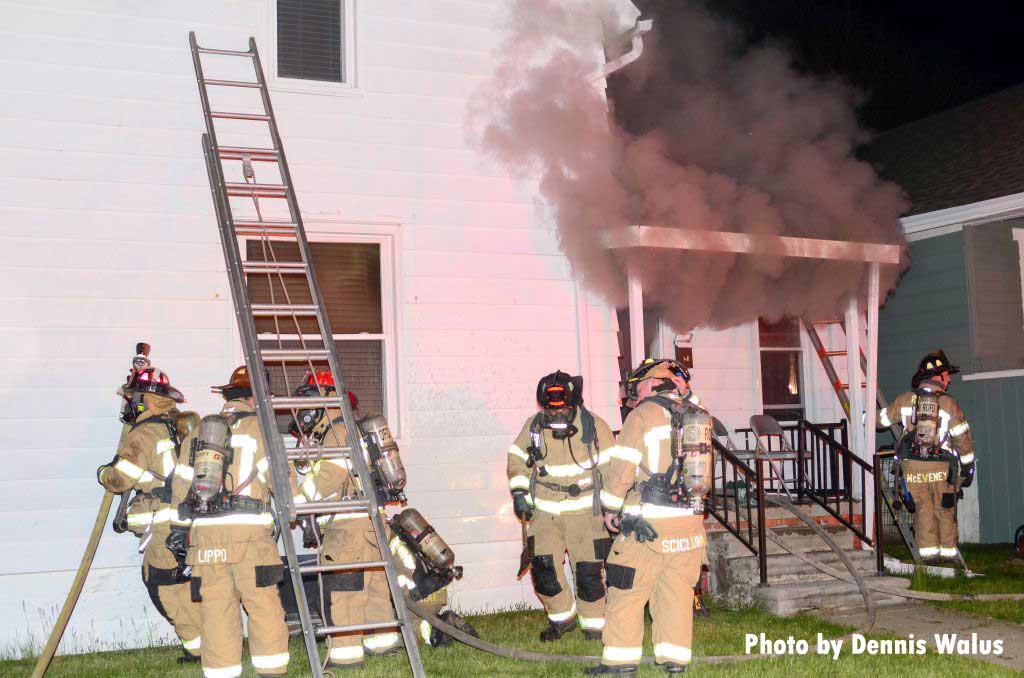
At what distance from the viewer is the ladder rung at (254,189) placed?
23.4ft

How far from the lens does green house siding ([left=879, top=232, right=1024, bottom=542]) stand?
11.4 meters

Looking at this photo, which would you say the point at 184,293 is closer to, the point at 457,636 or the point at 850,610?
the point at 457,636

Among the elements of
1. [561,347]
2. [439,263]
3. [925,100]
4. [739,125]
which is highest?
[925,100]

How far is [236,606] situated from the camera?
6.00 m

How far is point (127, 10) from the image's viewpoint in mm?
7699

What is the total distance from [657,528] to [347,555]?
2173 millimetres

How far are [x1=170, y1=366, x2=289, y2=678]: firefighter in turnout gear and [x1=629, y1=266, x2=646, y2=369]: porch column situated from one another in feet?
11.8

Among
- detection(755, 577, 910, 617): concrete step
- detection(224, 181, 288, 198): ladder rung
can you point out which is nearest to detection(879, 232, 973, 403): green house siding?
detection(755, 577, 910, 617): concrete step

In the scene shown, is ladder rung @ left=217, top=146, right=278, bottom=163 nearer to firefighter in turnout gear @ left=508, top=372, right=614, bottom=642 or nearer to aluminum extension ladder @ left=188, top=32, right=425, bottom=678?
aluminum extension ladder @ left=188, top=32, right=425, bottom=678

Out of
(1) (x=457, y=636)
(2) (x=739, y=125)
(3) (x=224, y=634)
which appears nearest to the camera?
(3) (x=224, y=634)

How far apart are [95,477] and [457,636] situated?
2898 millimetres

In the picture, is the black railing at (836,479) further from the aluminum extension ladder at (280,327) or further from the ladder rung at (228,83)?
the ladder rung at (228,83)

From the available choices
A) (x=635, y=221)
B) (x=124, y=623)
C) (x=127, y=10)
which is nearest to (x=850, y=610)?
(x=635, y=221)

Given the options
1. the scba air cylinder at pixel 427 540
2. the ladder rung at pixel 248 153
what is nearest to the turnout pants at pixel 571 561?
the scba air cylinder at pixel 427 540
